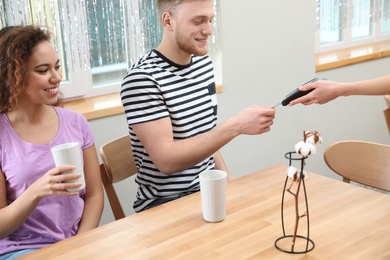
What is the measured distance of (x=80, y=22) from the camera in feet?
7.75

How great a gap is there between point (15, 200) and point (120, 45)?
1171 mm

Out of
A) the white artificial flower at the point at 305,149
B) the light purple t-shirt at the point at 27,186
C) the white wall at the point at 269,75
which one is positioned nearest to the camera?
the white artificial flower at the point at 305,149

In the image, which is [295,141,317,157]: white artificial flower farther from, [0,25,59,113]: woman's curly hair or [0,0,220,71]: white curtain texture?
[0,0,220,71]: white curtain texture

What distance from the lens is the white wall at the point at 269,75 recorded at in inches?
107

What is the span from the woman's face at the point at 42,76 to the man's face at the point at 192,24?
43cm

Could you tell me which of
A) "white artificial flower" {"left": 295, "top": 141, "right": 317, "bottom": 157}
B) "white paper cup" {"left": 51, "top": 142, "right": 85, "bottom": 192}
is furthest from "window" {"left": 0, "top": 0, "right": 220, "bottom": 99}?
"white artificial flower" {"left": 295, "top": 141, "right": 317, "bottom": 157}

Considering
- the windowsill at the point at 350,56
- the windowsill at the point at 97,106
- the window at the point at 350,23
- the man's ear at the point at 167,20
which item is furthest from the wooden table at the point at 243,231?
the window at the point at 350,23

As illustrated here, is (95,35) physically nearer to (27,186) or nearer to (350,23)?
(27,186)

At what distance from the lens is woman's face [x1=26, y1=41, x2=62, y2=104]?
1.68m

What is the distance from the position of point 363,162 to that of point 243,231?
641 mm

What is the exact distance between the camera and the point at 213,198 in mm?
1429

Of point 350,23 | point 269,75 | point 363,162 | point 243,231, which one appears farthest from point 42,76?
point 350,23

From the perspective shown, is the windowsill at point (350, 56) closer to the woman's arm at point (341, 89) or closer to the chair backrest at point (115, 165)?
the woman's arm at point (341, 89)

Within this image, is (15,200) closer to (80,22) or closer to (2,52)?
(2,52)
